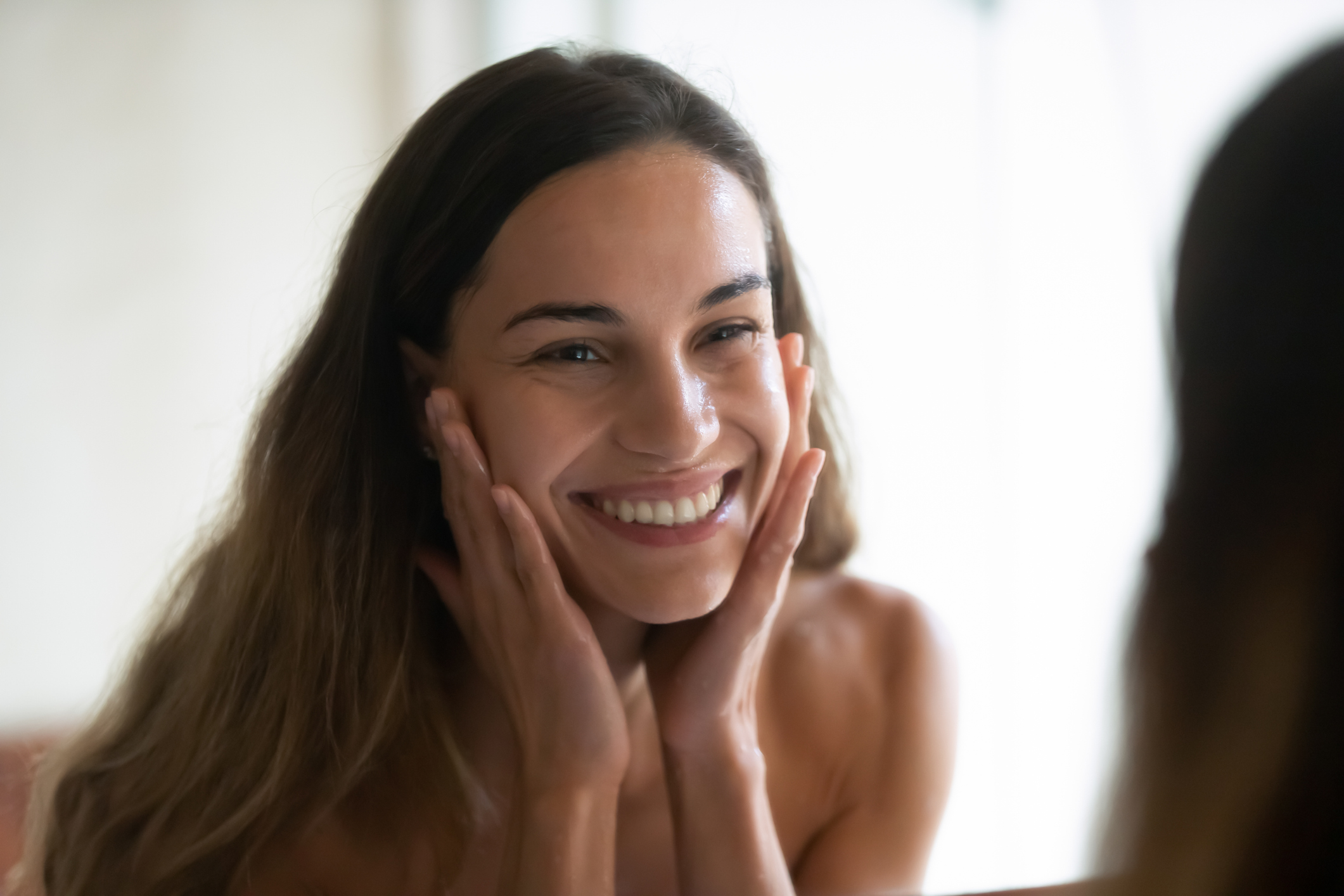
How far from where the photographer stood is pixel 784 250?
1009 millimetres

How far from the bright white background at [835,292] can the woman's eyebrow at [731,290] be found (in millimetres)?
987

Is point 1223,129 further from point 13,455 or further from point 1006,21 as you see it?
point 13,455

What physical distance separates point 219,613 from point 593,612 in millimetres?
349

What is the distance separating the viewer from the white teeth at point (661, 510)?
2.67 ft

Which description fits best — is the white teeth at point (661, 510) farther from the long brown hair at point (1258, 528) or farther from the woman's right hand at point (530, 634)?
the long brown hair at point (1258, 528)

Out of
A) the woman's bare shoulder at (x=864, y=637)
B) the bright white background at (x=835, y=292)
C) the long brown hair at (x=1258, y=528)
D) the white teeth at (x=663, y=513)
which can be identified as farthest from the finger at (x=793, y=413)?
the bright white background at (x=835, y=292)

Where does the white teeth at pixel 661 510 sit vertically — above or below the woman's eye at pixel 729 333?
below

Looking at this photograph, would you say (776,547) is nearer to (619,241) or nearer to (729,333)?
(729,333)

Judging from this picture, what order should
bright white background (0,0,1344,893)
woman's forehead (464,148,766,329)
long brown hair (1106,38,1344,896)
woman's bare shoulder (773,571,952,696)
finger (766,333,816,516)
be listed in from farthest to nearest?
bright white background (0,0,1344,893)
woman's bare shoulder (773,571,952,696)
finger (766,333,816,516)
woman's forehead (464,148,766,329)
long brown hair (1106,38,1344,896)

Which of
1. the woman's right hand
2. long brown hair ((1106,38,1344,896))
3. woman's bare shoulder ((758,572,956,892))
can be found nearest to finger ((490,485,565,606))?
the woman's right hand

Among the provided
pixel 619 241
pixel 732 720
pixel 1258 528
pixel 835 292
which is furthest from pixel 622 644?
pixel 835 292

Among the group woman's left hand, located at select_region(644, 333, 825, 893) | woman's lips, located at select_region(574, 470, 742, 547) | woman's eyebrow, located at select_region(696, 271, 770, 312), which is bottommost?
woman's left hand, located at select_region(644, 333, 825, 893)

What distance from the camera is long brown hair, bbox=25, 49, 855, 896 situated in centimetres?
83

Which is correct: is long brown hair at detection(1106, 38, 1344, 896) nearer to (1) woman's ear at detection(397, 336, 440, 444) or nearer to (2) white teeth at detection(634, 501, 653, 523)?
(2) white teeth at detection(634, 501, 653, 523)
